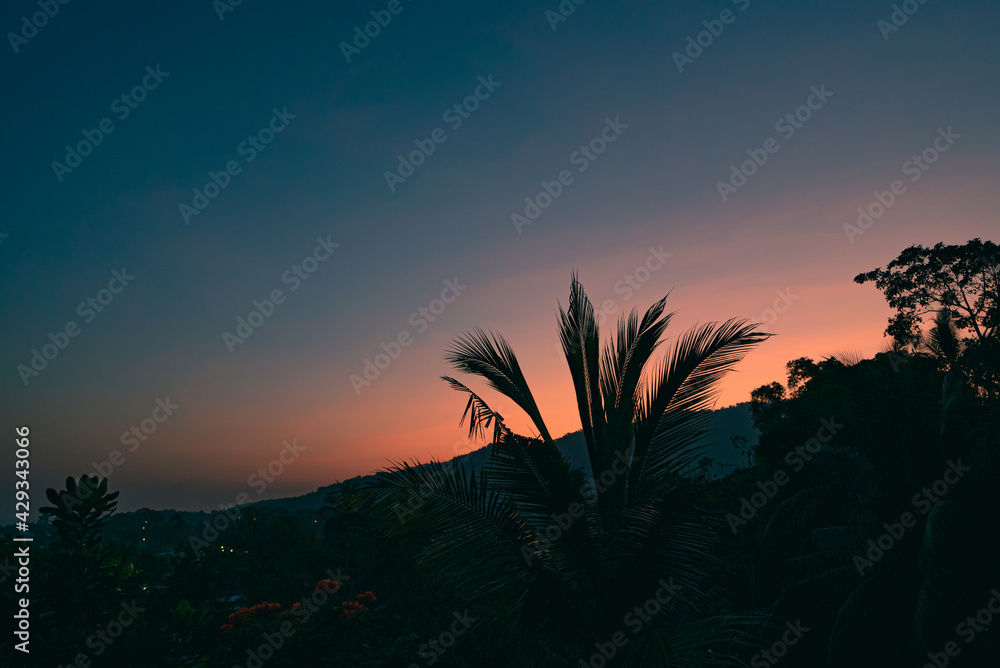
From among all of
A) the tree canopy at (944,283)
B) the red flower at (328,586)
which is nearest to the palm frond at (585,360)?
the red flower at (328,586)

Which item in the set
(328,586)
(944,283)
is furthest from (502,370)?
(944,283)

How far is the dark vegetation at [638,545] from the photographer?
472cm

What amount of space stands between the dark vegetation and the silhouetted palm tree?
0.7 inches

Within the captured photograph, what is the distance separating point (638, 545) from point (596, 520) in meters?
0.46

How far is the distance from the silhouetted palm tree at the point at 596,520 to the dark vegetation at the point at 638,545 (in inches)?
0.7

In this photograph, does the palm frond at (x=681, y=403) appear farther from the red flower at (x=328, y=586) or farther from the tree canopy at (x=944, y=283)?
the tree canopy at (x=944, y=283)

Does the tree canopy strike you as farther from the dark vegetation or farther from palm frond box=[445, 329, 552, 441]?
palm frond box=[445, 329, 552, 441]

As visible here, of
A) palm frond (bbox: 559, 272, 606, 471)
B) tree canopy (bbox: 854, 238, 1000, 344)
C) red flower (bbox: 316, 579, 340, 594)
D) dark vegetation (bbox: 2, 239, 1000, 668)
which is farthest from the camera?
tree canopy (bbox: 854, 238, 1000, 344)

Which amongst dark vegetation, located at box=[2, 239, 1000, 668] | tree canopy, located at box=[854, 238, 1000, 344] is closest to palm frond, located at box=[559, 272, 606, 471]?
dark vegetation, located at box=[2, 239, 1000, 668]

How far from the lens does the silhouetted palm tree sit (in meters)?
5.16

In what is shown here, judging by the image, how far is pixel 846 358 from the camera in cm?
1216

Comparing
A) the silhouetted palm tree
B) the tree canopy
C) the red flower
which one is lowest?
the red flower

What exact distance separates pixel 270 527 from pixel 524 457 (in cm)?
2899

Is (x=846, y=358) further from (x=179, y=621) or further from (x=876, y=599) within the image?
(x=179, y=621)
